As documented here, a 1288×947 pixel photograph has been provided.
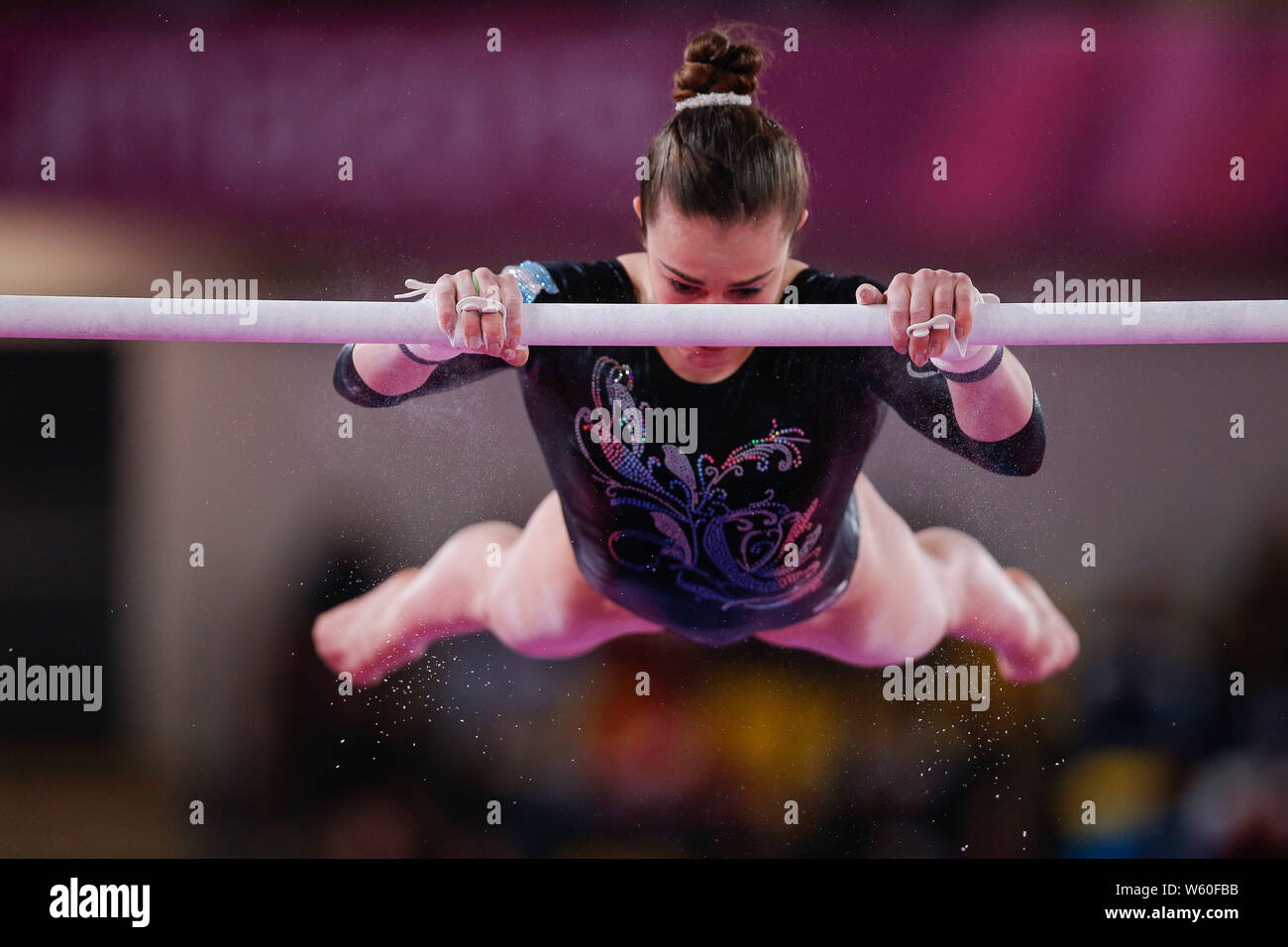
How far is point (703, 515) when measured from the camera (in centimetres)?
150

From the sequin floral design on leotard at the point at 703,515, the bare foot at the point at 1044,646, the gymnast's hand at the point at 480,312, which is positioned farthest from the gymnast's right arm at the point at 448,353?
the bare foot at the point at 1044,646

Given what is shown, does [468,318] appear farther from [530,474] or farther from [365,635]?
[365,635]

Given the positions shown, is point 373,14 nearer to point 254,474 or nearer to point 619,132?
point 619,132

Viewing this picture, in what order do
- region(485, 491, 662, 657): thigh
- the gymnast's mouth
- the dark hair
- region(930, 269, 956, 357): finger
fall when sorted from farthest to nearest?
A: region(485, 491, 662, 657): thigh < the gymnast's mouth < the dark hair < region(930, 269, 956, 357): finger

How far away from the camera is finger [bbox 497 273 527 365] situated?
1.09 meters

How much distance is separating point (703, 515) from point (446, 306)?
58 cm

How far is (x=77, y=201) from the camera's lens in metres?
1.58

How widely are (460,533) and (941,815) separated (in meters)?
0.92

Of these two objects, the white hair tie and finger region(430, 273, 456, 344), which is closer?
finger region(430, 273, 456, 344)

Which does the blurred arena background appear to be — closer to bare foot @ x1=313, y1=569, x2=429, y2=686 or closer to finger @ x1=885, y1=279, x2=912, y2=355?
bare foot @ x1=313, y1=569, x2=429, y2=686

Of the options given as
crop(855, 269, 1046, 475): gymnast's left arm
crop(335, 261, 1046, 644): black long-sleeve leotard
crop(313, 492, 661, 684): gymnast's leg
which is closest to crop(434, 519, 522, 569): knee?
crop(313, 492, 661, 684): gymnast's leg

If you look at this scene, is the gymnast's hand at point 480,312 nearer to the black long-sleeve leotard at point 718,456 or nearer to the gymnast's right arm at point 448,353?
the gymnast's right arm at point 448,353

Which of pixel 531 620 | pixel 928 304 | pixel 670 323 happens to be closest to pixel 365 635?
pixel 531 620

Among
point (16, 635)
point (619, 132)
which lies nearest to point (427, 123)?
point (619, 132)
